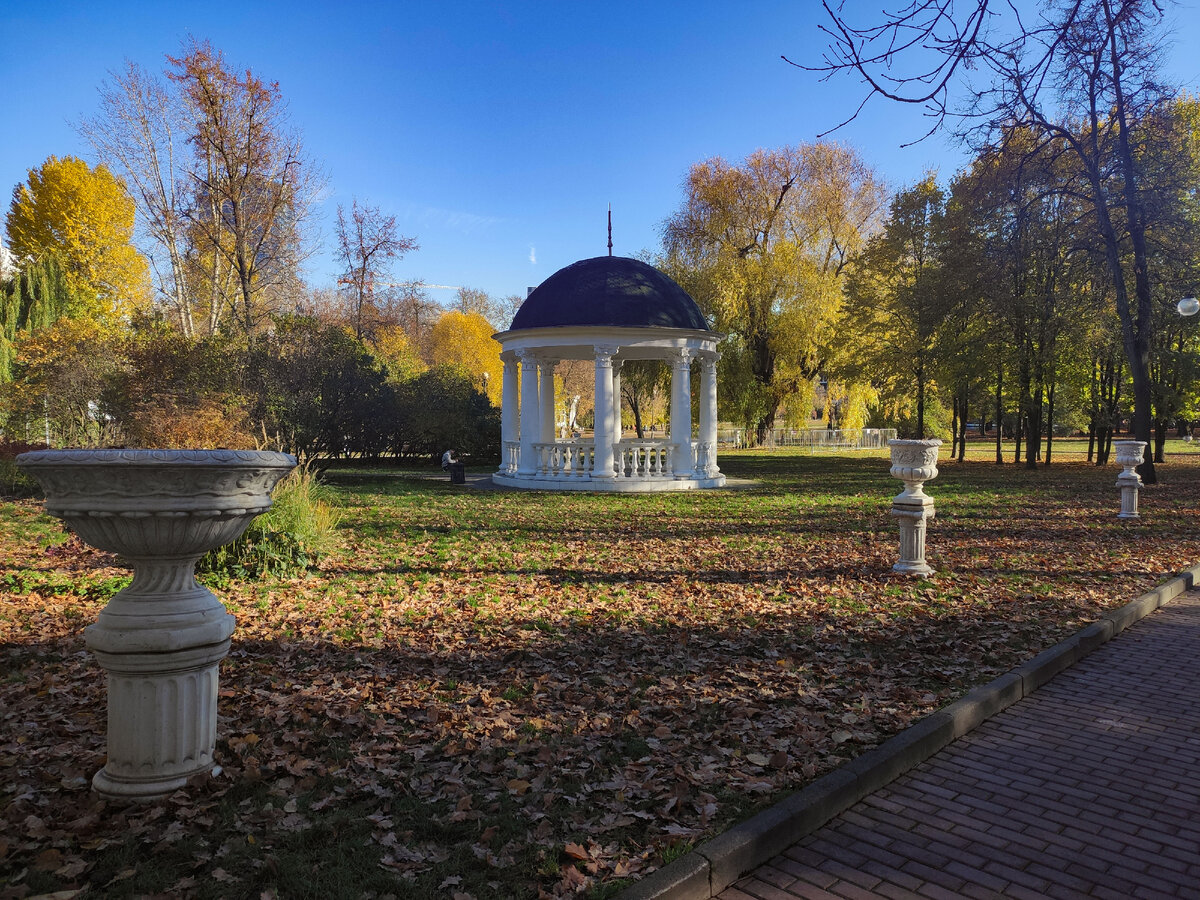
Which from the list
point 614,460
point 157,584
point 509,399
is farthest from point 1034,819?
point 509,399

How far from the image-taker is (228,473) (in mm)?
3389

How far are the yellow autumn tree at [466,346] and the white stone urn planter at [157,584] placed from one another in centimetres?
5480

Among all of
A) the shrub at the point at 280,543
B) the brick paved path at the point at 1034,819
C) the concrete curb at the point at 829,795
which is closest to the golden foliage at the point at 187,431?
the shrub at the point at 280,543

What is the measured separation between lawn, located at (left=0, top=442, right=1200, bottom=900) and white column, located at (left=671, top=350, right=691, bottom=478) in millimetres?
9272

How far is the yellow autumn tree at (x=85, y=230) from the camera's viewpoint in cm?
3769

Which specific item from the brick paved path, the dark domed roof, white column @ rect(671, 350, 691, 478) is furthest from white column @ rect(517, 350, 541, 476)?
the brick paved path

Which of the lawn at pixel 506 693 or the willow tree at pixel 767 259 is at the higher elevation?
the willow tree at pixel 767 259

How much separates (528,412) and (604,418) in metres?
2.16

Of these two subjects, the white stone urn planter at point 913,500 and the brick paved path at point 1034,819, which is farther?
the white stone urn planter at point 913,500

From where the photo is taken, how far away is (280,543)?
884cm

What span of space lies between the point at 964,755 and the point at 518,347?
1809cm

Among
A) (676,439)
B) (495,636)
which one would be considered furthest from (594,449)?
(495,636)

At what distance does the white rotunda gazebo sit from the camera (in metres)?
20.7

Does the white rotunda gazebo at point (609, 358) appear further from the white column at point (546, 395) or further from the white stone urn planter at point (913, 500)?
the white stone urn planter at point (913, 500)
